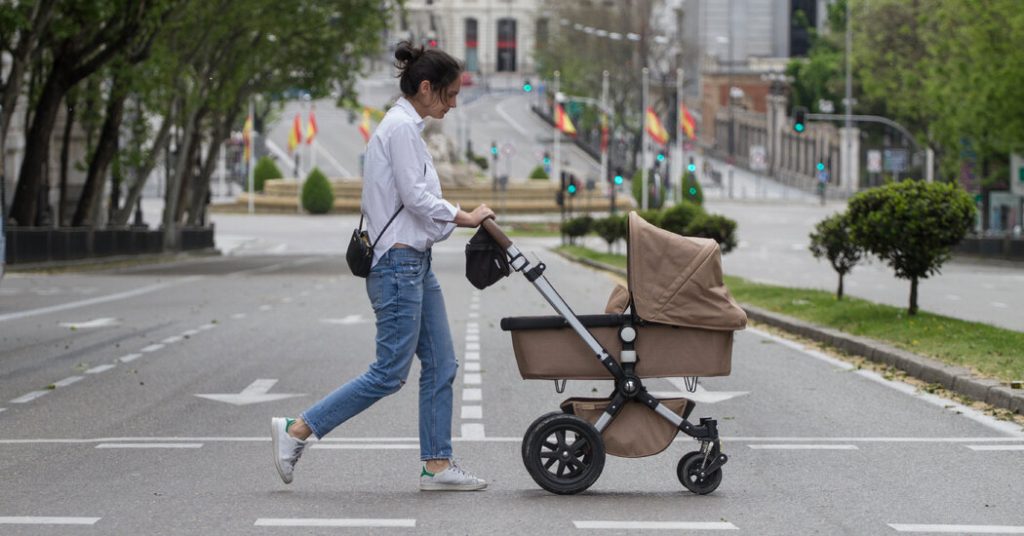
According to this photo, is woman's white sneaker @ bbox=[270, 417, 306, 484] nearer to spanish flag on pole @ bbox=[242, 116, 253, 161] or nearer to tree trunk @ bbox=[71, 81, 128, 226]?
tree trunk @ bbox=[71, 81, 128, 226]

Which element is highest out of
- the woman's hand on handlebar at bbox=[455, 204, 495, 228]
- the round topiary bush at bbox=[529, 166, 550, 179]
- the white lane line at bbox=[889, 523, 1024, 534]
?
the woman's hand on handlebar at bbox=[455, 204, 495, 228]

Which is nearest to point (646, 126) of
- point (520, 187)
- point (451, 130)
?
point (520, 187)

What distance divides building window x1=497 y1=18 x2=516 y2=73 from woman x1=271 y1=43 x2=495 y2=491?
183m

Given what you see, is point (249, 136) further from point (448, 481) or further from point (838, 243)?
point (448, 481)

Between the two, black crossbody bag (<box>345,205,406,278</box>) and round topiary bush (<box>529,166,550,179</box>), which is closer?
black crossbody bag (<box>345,205,406,278</box>)

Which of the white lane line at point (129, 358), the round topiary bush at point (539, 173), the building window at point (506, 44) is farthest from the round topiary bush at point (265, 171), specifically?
the white lane line at point (129, 358)

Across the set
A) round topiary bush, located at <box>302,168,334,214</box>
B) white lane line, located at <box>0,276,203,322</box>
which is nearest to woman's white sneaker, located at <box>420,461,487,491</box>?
white lane line, located at <box>0,276,203,322</box>

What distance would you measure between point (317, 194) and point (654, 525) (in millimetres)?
95005

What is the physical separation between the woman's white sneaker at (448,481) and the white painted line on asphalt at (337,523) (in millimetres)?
763

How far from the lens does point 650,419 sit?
8906 mm

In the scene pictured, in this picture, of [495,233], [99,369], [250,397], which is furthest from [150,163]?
[495,233]

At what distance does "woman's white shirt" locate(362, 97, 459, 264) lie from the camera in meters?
8.65

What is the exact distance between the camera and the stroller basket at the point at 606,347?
8711 mm

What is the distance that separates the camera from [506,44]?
19288 cm
